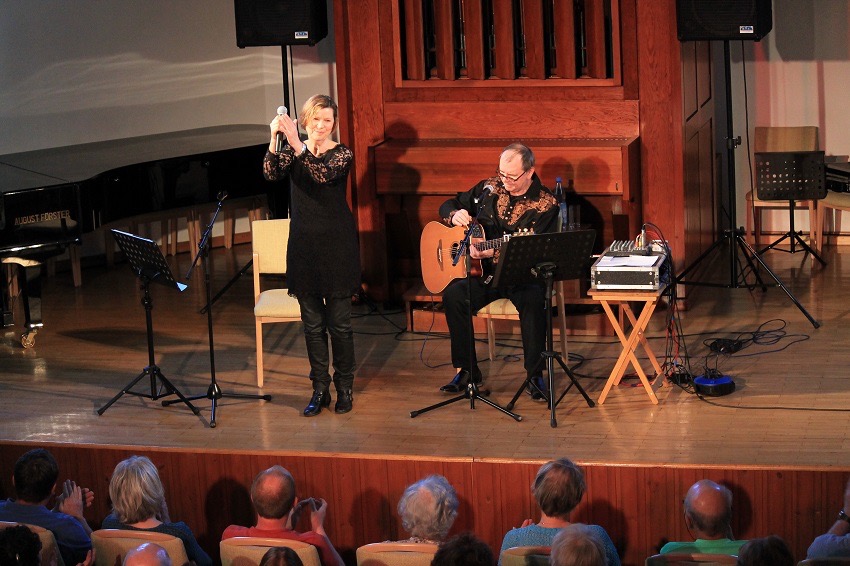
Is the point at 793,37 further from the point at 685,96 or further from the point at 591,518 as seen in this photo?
the point at 591,518

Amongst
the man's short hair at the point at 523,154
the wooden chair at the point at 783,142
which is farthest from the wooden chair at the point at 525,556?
the wooden chair at the point at 783,142

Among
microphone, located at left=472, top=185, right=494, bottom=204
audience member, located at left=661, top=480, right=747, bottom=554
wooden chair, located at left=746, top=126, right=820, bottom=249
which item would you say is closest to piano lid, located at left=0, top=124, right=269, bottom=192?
microphone, located at left=472, top=185, right=494, bottom=204

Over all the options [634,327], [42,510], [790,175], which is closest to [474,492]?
[634,327]

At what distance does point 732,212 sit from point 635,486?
3160 millimetres

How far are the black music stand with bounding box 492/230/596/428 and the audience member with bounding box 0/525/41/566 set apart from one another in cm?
246

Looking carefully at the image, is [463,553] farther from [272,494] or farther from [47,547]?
[47,547]

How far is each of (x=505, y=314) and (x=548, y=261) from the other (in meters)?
0.66

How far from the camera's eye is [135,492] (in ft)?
13.8

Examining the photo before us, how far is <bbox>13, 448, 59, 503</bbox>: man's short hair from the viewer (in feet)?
14.6

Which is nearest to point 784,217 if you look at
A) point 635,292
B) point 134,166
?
point 635,292

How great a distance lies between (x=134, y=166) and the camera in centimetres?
803

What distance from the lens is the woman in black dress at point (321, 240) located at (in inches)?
219

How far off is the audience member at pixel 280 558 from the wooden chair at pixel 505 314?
282cm

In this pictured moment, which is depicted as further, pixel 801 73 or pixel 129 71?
pixel 129 71
